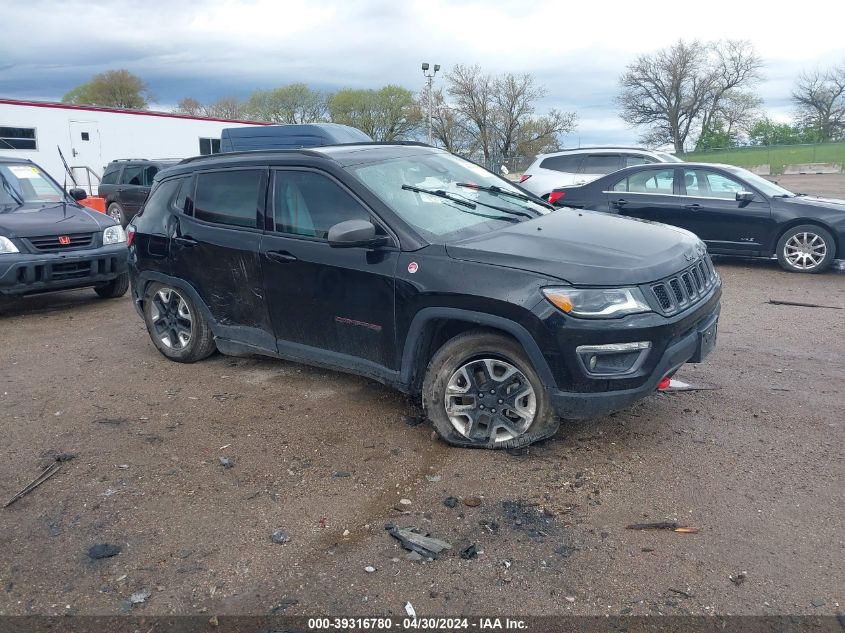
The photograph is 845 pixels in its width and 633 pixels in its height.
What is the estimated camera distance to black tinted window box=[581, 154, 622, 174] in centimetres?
1360

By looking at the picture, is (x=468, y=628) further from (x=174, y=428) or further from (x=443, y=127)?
(x=443, y=127)

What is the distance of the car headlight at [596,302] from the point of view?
12.1 ft

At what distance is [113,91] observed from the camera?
207 ft

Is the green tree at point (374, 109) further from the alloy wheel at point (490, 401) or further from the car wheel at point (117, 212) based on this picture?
the alloy wheel at point (490, 401)

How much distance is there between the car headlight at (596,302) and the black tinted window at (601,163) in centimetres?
1041

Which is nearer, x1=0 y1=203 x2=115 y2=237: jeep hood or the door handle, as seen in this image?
the door handle

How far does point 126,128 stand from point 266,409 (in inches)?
1129

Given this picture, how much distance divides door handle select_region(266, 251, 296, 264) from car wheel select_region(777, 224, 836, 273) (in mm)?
7556

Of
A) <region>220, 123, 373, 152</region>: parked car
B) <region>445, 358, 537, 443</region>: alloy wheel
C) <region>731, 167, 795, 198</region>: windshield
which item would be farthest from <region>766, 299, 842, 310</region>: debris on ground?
<region>220, 123, 373, 152</region>: parked car

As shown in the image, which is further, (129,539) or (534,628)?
(129,539)

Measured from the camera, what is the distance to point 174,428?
462cm

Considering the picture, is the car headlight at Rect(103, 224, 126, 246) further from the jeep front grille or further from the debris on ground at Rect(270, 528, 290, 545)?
the jeep front grille

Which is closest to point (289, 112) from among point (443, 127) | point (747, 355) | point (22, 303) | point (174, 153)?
point (443, 127)

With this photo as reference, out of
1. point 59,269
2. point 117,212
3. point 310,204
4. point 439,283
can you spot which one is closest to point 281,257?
point 310,204
